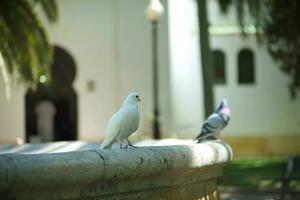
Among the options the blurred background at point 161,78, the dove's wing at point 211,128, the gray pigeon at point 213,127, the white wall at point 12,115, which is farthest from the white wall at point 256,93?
the dove's wing at point 211,128

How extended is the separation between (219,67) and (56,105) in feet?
23.2

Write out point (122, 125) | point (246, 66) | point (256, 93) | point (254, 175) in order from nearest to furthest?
→ point (122, 125)
point (254, 175)
point (256, 93)
point (246, 66)

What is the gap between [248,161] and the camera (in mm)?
32656

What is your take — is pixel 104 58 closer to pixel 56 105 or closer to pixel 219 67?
pixel 56 105

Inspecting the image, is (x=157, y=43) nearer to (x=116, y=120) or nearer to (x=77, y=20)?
(x=77, y=20)

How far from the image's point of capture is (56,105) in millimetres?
34844

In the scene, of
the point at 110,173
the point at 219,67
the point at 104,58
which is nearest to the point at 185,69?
the point at 219,67

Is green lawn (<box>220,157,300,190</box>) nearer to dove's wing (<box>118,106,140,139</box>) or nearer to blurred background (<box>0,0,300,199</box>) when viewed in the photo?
blurred background (<box>0,0,300,199</box>)

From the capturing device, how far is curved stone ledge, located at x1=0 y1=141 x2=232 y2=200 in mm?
4953

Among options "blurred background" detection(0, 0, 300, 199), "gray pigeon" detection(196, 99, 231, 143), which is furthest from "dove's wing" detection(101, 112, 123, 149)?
"blurred background" detection(0, 0, 300, 199)

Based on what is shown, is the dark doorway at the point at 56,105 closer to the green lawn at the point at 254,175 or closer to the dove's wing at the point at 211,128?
the green lawn at the point at 254,175

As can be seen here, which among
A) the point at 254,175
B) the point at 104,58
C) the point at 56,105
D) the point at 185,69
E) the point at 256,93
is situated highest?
the point at 104,58

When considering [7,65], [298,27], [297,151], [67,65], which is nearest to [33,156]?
[7,65]

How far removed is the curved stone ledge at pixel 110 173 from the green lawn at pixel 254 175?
1339cm
